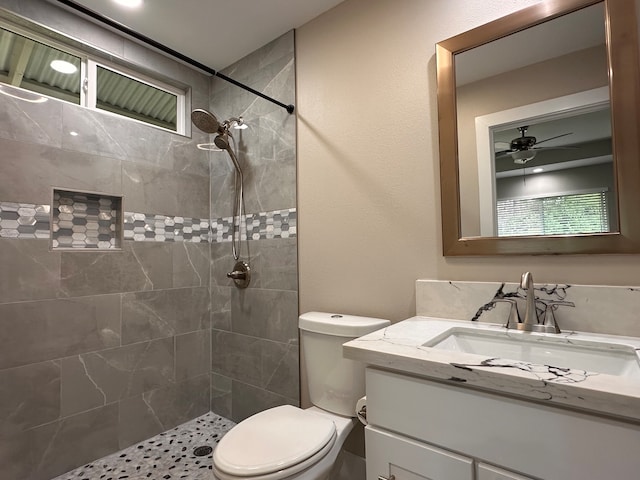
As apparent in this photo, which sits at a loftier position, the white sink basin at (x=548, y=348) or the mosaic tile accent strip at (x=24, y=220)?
the mosaic tile accent strip at (x=24, y=220)

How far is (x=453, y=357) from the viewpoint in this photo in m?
0.90

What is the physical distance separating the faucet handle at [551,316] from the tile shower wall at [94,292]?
2.07 m

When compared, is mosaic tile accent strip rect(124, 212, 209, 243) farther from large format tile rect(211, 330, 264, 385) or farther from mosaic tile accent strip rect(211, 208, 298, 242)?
large format tile rect(211, 330, 264, 385)

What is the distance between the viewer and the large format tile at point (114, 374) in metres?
1.81

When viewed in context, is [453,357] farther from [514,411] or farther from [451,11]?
[451,11]

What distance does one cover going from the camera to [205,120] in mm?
2068

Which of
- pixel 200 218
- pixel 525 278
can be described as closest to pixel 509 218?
pixel 525 278

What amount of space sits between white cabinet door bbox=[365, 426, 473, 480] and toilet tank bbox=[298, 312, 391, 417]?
18.5 inches

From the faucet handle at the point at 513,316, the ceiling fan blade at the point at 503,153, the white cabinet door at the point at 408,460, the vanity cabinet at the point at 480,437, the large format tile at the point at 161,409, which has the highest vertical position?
the ceiling fan blade at the point at 503,153

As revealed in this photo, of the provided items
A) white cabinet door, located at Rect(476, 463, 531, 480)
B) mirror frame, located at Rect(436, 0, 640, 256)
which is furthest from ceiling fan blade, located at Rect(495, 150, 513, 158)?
white cabinet door, located at Rect(476, 463, 531, 480)

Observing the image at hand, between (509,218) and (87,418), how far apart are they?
2.31 metres

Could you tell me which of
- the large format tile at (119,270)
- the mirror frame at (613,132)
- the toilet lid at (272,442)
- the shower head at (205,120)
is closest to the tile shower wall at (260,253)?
the shower head at (205,120)

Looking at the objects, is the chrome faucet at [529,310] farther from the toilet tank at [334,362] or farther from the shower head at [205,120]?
the shower head at [205,120]

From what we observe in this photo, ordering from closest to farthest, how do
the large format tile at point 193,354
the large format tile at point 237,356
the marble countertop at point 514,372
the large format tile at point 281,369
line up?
the marble countertop at point 514,372
the large format tile at point 281,369
the large format tile at point 237,356
the large format tile at point 193,354
